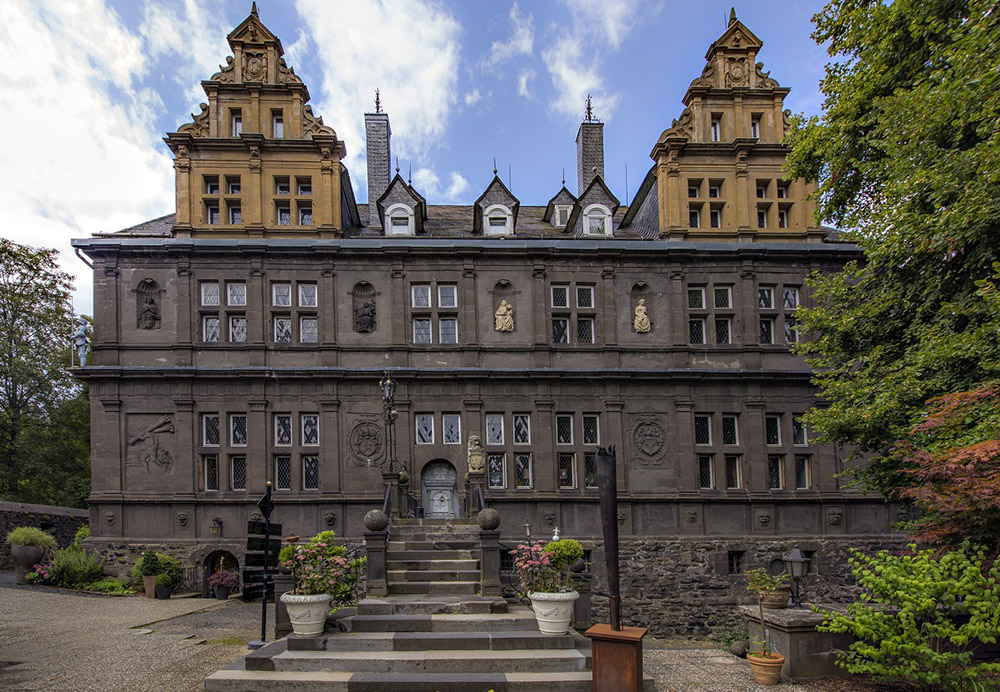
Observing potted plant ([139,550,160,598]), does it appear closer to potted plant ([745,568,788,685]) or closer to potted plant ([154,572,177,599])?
potted plant ([154,572,177,599])

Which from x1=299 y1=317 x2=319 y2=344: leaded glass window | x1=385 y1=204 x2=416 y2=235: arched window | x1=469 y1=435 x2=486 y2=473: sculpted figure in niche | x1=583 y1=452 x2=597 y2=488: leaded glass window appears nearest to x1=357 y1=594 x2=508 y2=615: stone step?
x1=469 y1=435 x2=486 y2=473: sculpted figure in niche

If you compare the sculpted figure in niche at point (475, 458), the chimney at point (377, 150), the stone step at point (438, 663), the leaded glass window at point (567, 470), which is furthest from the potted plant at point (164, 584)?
the chimney at point (377, 150)

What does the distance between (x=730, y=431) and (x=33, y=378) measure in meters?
31.2

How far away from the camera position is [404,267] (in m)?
21.2

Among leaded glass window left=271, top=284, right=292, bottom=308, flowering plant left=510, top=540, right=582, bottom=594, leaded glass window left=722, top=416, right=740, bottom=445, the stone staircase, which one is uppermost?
leaded glass window left=271, top=284, right=292, bottom=308

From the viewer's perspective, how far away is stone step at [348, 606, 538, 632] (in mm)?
11203

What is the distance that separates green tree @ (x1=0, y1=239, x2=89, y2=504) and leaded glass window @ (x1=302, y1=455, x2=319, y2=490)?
18.0 meters

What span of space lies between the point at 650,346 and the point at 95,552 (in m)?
17.6

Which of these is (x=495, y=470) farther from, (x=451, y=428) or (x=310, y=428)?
(x=310, y=428)

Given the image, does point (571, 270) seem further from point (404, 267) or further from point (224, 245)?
point (224, 245)

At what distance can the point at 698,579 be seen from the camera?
65.4 feet

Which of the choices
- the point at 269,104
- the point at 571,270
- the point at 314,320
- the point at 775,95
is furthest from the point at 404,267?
the point at 775,95

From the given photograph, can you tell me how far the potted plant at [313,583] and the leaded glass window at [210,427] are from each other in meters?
9.96

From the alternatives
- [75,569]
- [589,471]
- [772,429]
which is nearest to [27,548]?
[75,569]
